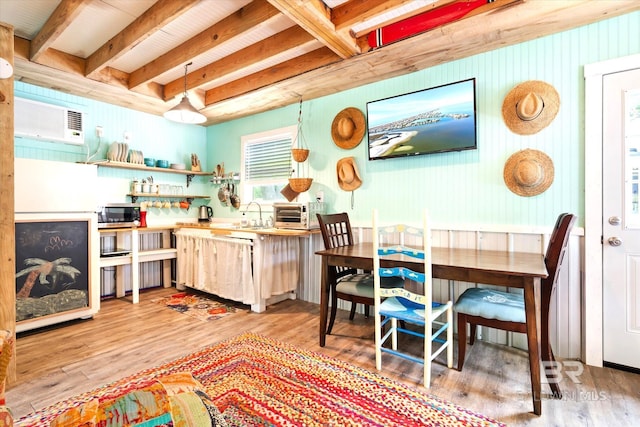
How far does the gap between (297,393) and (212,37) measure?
284 centimetres

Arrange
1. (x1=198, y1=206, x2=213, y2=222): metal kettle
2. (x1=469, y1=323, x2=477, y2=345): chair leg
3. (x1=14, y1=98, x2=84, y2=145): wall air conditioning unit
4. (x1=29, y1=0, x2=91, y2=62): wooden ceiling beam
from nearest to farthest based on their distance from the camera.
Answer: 1. (x1=29, y1=0, x2=91, y2=62): wooden ceiling beam
2. (x1=469, y1=323, x2=477, y2=345): chair leg
3. (x1=14, y1=98, x2=84, y2=145): wall air conditioning unit
4. (x1=198, y1=206, x2=213, y2=222): metal kettle

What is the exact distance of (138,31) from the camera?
8.32ft

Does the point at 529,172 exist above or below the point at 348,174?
below

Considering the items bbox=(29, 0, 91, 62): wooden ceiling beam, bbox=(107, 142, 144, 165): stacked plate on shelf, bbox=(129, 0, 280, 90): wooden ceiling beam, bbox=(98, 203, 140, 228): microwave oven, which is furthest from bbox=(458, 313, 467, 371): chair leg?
bbox=(107, 142, 144, 165): stacked plate on shelf

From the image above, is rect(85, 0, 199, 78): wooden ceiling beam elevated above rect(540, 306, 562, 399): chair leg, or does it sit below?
above

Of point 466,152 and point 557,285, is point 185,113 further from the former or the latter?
point 557,285

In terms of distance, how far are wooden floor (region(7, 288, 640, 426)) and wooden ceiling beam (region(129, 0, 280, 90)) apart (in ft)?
8.34

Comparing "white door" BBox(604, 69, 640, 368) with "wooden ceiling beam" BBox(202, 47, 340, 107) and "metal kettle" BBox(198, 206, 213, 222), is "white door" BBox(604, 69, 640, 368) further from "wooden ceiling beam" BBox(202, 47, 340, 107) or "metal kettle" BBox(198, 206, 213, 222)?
"metal kettle" BBox(198, 206, 213, 222)

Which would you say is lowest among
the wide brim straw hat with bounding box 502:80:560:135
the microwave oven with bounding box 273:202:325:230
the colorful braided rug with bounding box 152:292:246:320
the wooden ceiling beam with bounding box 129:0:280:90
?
the colorful braided rug with bounding box 152:292:246:320

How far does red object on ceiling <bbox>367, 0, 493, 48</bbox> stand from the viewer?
2.17m

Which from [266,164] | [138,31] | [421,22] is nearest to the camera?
[421,22]

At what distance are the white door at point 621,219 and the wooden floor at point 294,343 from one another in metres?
0.25

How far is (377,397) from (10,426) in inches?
64.9

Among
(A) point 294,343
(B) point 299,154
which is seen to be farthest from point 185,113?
(A) point 294,343
